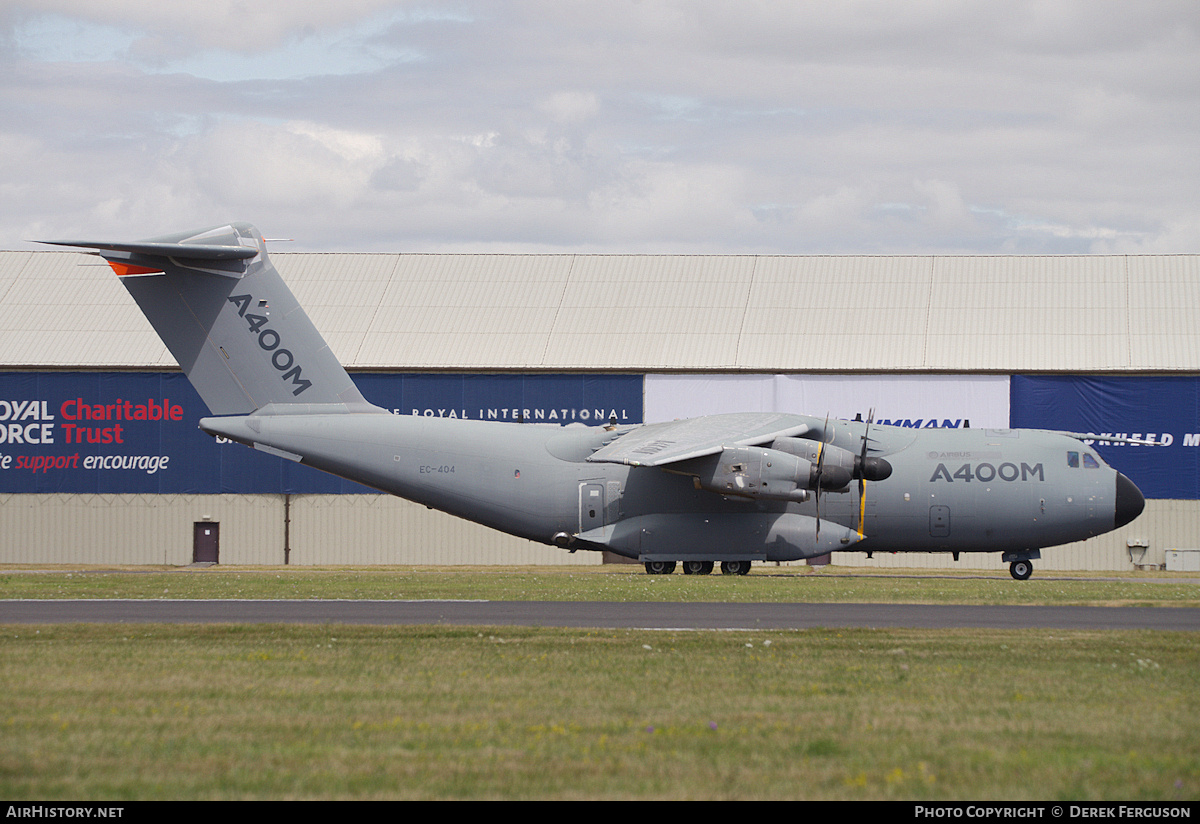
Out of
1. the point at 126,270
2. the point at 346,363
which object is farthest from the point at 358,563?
the point at 126,270

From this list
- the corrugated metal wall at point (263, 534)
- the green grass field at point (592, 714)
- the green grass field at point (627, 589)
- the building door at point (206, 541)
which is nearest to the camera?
the green grass field at point (592, 714)

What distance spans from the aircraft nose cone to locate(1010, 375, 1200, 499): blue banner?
1398cm

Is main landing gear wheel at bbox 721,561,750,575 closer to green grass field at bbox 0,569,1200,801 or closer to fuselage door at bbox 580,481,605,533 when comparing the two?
fuselage door at bbox 580,481,605,533

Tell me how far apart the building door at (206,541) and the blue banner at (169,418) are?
1515mm

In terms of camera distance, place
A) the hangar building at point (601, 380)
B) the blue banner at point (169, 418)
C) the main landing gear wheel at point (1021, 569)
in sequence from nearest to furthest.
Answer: the main landing gear wheel at point (1021, 569)
the hangar building at point (601, 380)
the blue banner at point (169, 418)

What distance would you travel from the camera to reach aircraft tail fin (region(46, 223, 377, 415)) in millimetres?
31844

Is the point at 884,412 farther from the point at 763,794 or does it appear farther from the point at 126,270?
the point at 763,794

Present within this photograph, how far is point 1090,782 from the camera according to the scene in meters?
9.05

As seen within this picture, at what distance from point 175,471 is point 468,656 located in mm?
39882

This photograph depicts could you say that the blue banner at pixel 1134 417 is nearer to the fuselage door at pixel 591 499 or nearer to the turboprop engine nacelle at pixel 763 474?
the turboprop engine nacelle at pixel 763 474

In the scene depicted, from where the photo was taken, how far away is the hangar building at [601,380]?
49844 millimetres

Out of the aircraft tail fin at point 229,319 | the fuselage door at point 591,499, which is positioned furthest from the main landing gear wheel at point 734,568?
the aircraft tail fin at point 229,319

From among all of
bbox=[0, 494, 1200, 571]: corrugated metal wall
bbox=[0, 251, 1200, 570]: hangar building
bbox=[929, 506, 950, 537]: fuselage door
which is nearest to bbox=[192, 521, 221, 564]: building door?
bbox=[0, 251, 1200, 570]: hangar building

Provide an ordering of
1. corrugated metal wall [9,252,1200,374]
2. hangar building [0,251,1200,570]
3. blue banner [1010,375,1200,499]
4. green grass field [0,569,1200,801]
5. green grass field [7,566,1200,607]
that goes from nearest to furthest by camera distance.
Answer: green grass field [0,569,1200,801] < green grass field [7,566,1200,607] < blue banner [1010,375,1200,499] < hangar building [0,251,1200,570] < corrugated metal wall [9,252,1200,374]
